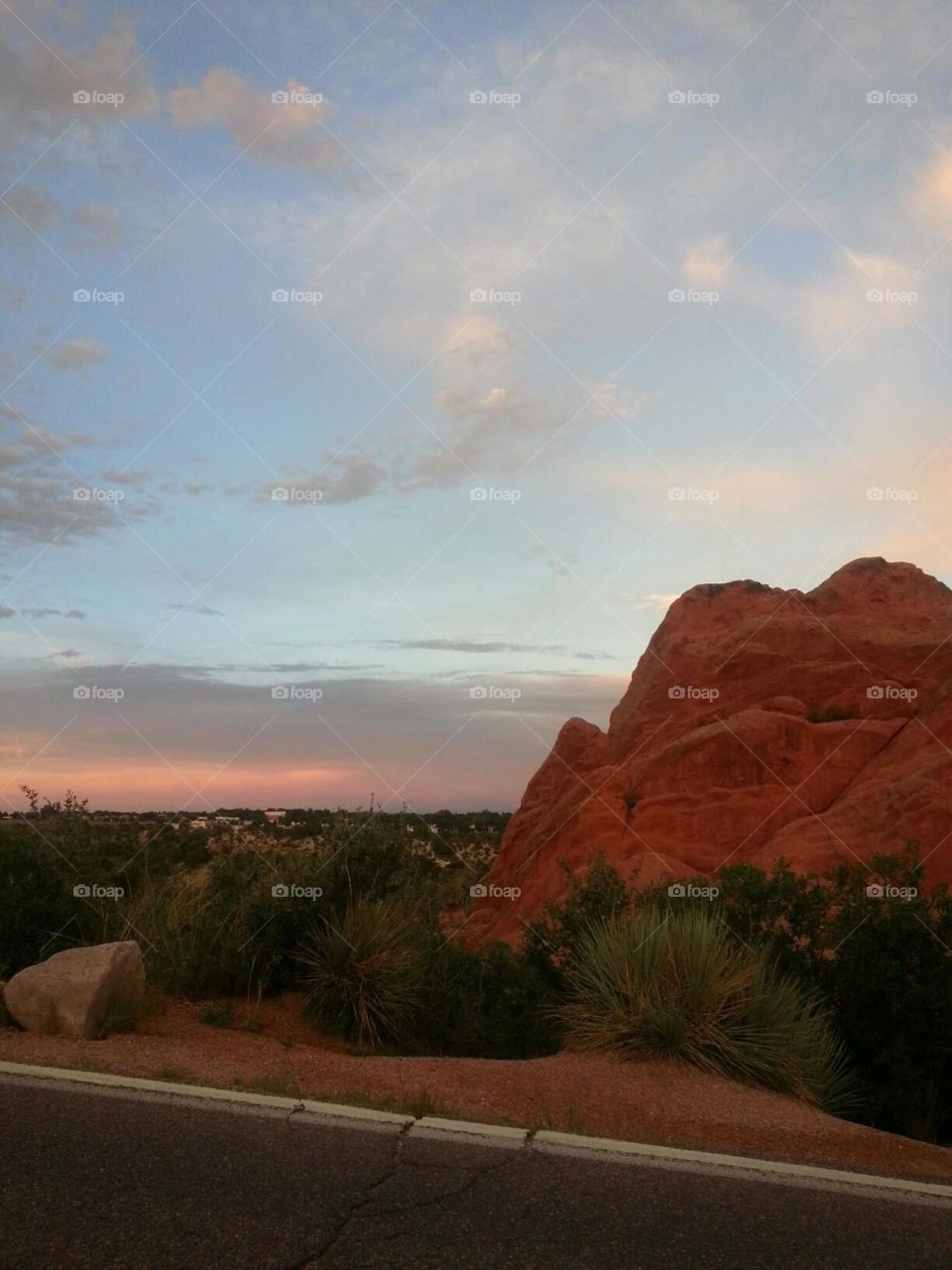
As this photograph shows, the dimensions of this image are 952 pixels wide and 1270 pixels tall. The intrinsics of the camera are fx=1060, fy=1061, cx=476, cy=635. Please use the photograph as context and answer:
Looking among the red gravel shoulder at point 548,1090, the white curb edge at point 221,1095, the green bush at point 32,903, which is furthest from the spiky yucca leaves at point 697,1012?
the green bush at point 32,903

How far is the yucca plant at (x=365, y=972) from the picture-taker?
1084cm

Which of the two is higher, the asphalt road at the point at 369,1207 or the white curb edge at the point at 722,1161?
the asphalt road at the point at 369,1207

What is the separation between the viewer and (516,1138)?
6.21 metres

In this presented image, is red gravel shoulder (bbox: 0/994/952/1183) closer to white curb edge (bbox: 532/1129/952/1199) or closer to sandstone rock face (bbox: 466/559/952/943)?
white curb edge (bbox: 532/1129/952/1199)

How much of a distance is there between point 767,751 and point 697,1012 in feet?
68.9

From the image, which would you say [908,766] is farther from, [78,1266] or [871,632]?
[78,1266]

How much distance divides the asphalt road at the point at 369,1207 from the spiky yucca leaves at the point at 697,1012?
3.50 m

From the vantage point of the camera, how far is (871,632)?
31781mm

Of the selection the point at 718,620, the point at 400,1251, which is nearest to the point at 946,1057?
the point at 400,1251

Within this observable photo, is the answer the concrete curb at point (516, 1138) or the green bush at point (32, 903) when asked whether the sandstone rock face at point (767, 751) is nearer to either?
the green bush at point (32, 903)

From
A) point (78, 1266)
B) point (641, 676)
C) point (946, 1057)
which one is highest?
point (641, 676)

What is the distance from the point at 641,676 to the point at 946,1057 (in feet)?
81.9

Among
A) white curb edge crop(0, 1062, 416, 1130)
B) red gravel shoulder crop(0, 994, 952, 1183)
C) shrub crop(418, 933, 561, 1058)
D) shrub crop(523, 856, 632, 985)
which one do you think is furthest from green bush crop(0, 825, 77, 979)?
shrub crop(523, 856, 632, 985)

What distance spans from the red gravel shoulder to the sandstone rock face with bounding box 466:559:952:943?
17.5m
